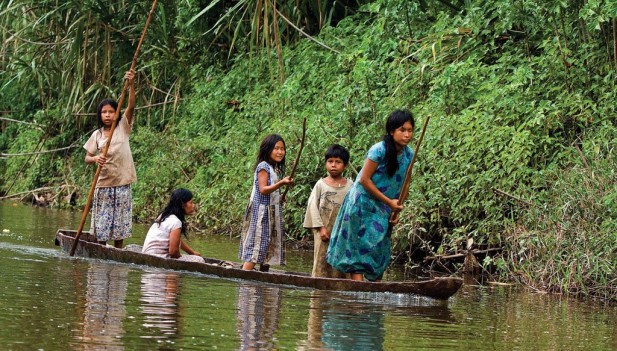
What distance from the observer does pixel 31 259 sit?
10.0m

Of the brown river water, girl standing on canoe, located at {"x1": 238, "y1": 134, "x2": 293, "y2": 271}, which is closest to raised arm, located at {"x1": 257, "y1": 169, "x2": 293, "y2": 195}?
girl standing on canoe, located at {"x1": 238, "y1": 134, "x2": 293, "y2": 271}

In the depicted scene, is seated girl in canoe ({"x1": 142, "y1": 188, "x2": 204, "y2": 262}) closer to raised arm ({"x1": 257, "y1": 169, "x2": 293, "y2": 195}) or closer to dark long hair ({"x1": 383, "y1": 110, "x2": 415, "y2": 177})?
raised arm ({"x1": 257, "y1": 169, "x2": 293, "y2": 195})

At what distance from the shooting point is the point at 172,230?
32.4 feet

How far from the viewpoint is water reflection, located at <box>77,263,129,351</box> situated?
5.68 metres

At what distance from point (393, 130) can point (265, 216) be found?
1.84 m

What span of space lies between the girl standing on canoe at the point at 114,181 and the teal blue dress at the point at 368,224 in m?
2.93

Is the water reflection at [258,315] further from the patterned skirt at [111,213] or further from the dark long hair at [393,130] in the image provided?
the patterned skirt at [111,213]

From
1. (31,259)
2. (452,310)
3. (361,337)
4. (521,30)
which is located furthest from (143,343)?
(521,30)

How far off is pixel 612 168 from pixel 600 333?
2878 mm

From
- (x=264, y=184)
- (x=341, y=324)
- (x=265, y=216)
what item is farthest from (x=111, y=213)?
(x=341, y=324)

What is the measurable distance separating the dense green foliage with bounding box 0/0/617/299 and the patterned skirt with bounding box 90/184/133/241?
8.29ft

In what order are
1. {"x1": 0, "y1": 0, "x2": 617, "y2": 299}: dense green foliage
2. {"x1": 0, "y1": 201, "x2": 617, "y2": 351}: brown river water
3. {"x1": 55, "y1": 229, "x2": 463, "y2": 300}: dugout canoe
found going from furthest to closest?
1. {"x1": 0, "y1": 0, "x2": 617, "y2": 299}: dense green foliage
2. {"x1": 55, "y1": 229, "x2": 463, "y2": 300}: dugout canoe
3. {"x1": 0, "y1": 201, "x2": 617, "y2": 351}: brown river water

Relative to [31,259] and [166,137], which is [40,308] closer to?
[31,259]

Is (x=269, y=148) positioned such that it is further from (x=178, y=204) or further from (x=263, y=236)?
A: (x=178, y=204)
